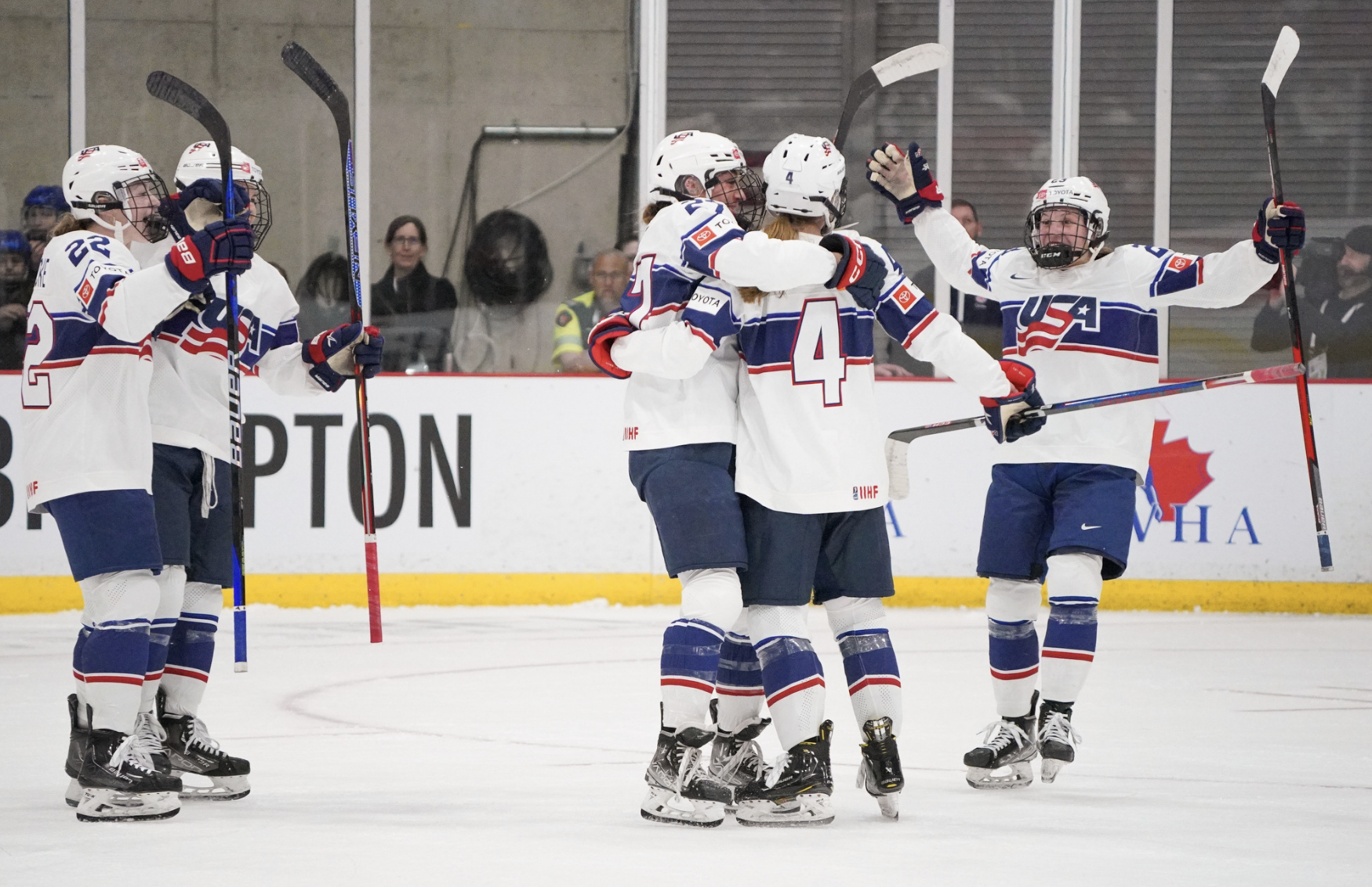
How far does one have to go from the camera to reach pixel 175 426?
340cm

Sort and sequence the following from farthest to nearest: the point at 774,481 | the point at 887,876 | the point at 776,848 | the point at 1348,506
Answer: the point at 1348,506
the point at 774,481
the point at 776,848
the point at 887,876

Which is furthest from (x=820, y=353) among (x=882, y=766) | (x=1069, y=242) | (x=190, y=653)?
(x=190, y=653)

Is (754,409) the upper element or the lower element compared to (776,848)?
upper

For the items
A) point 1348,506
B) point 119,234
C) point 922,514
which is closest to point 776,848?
point 119,234

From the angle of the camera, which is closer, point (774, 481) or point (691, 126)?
point (774, 481)

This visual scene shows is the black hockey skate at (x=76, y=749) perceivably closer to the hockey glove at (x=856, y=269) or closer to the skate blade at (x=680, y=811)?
the skate blade at (x=680, y=811)

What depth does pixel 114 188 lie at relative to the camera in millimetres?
3332

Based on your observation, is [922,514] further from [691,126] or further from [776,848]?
[776,848]

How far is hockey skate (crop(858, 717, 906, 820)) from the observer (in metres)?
3.06

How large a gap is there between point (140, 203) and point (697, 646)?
54.3 inches

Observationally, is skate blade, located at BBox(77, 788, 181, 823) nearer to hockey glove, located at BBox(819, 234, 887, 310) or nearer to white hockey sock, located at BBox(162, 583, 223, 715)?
white hockey sock, located at BBox(162, 583, 223, 715)

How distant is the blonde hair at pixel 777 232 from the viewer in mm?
3156

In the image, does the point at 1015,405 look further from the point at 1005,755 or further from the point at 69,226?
the point at 69,226

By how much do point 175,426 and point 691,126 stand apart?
478 cm
